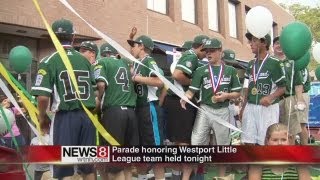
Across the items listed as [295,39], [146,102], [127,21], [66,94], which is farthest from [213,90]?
[127,21]

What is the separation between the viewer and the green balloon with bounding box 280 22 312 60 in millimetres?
5668

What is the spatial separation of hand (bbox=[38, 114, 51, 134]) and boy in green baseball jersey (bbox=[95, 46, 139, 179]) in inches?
27.9

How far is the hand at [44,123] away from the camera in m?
5.10

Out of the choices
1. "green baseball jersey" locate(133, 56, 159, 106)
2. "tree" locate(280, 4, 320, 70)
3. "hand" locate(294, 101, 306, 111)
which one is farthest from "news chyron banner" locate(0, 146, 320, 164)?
"tree" locate(280, 4, 320, 70)

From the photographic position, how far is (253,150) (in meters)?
4.04

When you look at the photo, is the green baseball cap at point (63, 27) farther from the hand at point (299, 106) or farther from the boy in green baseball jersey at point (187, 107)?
the hand at point (299, 106)

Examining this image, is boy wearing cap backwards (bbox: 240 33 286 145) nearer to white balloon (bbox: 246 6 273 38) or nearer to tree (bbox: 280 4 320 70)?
white balloon (bbox: 246 6 273 38)

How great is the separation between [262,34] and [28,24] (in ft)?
25.8

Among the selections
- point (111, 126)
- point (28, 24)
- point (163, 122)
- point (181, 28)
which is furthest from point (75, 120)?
point (181, 28)

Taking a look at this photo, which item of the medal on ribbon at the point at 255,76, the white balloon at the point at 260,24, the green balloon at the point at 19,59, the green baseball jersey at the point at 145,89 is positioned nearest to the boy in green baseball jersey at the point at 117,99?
the green baseball jersey at the point at 145,89

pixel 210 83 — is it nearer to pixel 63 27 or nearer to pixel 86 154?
pixel 63 27

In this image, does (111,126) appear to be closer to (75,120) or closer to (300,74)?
(75,120)

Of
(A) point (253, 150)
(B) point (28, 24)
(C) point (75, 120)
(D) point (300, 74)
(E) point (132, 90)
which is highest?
(B) point (28, 24)

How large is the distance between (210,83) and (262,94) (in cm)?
65
